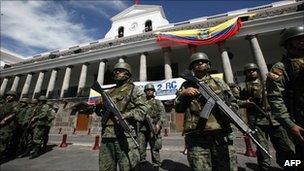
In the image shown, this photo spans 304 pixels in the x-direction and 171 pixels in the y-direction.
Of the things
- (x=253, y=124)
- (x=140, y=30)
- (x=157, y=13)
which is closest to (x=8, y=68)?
(x=140, y=30)

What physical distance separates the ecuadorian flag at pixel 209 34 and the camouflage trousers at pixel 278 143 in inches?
450

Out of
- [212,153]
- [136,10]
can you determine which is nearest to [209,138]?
[212,153]

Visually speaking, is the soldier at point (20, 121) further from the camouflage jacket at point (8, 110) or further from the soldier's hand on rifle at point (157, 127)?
the soldier's hand on rifle at point (157, 127)

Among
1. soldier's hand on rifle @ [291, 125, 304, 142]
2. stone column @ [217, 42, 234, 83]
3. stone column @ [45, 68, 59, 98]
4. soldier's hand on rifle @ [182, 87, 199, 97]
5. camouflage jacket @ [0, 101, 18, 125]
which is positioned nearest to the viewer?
soldier's hand on rifle @ [291, 125, 304, 142]

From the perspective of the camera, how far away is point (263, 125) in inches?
166

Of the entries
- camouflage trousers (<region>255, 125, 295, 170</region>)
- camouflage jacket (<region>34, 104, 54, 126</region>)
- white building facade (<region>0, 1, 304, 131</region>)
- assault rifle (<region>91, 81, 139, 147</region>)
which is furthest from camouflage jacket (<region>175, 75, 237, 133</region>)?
white building facade (<region>0, 1, 304, 131</region>)

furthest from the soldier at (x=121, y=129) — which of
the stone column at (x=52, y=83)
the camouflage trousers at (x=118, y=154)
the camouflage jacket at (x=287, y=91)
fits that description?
the stone column at (x=52, y=83)

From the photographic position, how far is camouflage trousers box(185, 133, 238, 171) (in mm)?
2674

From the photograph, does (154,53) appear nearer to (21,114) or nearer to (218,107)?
(21,114)

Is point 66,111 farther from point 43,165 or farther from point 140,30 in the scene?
point 140,30

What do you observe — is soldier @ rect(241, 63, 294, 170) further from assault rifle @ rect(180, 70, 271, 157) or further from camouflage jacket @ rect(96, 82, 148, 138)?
camouflage jacket @ rect(96, 82, 148, 138)

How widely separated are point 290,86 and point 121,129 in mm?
2481

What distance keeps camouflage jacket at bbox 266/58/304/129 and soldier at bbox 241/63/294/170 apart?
130 centimetres

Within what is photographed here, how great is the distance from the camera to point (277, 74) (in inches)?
99.8
